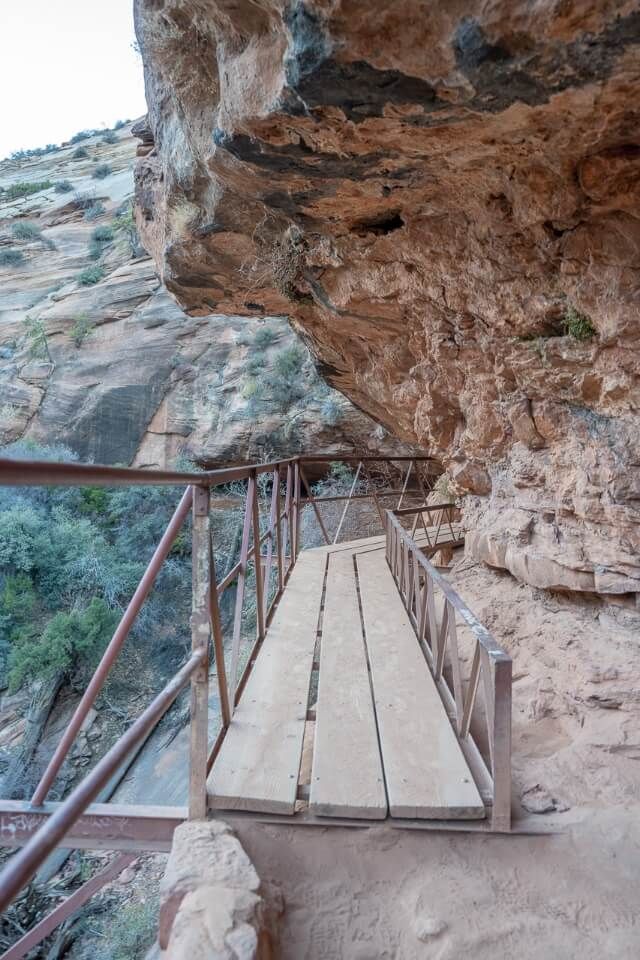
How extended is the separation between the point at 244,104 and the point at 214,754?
9.00ft

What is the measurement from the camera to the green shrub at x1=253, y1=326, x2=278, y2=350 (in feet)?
47.2

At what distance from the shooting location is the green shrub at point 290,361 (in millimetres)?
13234

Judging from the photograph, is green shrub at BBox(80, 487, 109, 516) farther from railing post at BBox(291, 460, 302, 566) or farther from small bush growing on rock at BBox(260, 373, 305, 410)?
railing post at BBox(291, 460, 302, 566)

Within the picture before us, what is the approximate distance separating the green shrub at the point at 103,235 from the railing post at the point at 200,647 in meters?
21.8

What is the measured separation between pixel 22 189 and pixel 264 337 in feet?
60.7

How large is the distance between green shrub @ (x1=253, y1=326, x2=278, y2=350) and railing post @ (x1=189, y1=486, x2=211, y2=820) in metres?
13.1

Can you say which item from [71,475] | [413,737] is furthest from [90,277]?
[71,475]

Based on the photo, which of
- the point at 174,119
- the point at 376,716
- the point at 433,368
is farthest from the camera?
the point at 433,368

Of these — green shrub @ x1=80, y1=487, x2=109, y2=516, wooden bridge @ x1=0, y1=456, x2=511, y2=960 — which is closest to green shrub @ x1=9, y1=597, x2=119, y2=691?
green shrub @ x1=80, y1=487, x2=109, y2=516

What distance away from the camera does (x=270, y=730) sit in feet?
7.27

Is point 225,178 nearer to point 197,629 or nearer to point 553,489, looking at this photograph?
point 197,629

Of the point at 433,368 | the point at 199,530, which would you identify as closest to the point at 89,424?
the point at 433,368

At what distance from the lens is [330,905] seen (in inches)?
62.4

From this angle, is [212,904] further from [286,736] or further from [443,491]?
[443,491]
